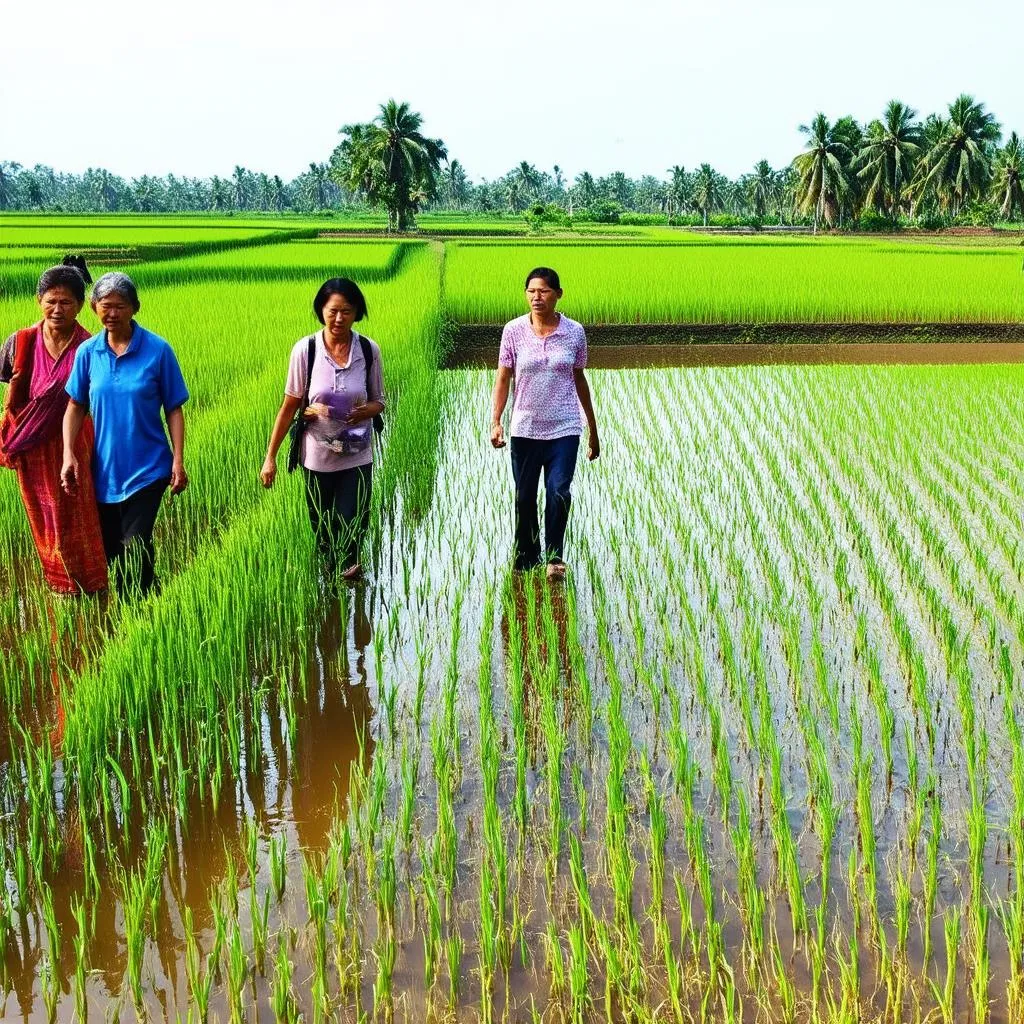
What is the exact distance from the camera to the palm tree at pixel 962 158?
137ft

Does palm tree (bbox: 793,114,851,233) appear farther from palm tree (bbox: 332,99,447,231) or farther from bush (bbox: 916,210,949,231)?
palm tree (bbox: 332,99,447,231)

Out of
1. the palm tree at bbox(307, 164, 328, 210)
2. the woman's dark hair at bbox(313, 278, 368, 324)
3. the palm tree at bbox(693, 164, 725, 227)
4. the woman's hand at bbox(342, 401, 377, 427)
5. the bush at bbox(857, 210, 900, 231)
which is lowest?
the woman's hand at bbox(342, 401, 377, 427)

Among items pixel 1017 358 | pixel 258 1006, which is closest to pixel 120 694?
pixel 258 1006

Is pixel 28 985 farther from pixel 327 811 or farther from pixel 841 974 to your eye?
pixel 841 974

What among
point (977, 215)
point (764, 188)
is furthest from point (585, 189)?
point (977, 215)

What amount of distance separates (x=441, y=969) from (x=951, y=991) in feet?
2.88

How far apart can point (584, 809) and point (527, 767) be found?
0.38 m

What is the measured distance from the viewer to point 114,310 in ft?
10.9

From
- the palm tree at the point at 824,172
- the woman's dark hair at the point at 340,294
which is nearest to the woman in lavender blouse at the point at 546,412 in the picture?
the woman's dark hair at the point at 340,294

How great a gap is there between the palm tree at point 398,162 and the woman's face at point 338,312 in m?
38.7

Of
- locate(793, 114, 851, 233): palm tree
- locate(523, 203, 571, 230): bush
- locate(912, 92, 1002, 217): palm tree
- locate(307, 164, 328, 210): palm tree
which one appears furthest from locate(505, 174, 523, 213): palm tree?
locate(912, 92, 1002, 217): palm tree

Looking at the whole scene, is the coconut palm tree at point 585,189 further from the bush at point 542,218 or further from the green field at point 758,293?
the green field at point 758,293

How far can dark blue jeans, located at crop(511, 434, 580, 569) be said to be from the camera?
4117mm

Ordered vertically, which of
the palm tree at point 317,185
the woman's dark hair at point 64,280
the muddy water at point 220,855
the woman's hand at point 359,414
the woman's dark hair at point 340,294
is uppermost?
the palm tree at point 317,185
